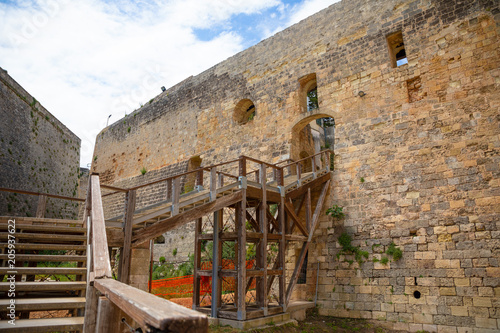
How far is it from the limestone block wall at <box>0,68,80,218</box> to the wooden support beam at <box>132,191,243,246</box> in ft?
30.7

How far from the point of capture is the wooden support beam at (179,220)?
524 centimetres

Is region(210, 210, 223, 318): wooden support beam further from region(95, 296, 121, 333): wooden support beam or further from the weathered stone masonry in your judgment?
region(95, 296, 121, 333): wooden support beam

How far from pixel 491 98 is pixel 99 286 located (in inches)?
342

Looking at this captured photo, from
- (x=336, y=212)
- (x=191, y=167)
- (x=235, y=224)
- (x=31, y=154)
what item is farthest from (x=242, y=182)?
(x=31, y=154)

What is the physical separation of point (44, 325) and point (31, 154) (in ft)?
44.3

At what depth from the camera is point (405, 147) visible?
8.31 meters

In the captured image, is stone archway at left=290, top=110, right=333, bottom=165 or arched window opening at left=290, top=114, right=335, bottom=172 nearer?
stone archway at left=290, top=110, right=333, bottom=165

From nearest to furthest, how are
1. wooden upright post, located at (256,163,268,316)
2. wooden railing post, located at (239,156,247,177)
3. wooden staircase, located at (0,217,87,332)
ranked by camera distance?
wooden staircase, located at (0,217,87,332), wooden upright post, located at (256,163,268,316), wooden railing post, located at (239,156,247,177)

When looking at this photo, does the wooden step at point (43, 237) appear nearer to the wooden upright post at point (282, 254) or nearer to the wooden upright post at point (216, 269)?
the wooden upright post at point (216, 269)

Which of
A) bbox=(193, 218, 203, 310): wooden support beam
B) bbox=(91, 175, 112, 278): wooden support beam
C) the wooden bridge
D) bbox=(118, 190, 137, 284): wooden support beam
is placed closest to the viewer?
the wooden bridge

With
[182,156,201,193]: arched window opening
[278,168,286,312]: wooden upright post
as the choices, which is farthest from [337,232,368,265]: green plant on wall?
[182,156,201,193]: arched window opening

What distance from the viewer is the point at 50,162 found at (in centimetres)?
1534

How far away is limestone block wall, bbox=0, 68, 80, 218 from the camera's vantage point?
12094 mm

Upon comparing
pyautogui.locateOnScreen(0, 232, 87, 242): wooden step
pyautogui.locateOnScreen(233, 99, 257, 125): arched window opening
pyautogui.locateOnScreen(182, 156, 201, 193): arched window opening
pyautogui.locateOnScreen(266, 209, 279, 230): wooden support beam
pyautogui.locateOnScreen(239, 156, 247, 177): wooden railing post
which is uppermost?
pyautogui.locateOnScreen(233, 99, 257, 125): arched window opening
